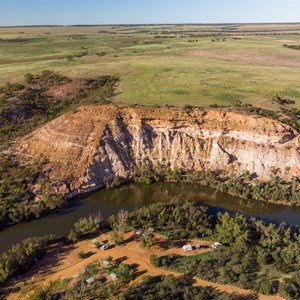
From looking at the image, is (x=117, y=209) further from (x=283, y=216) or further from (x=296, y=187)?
(x=296, y=187)

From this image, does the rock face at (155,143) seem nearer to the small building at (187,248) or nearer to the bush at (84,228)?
the bush at (84,228)

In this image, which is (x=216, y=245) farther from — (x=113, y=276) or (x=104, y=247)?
(x=104, y=247)

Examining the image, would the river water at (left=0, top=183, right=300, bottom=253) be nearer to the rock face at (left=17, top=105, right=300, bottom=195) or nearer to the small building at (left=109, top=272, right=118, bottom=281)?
the rock face at (left=17, top=105, right=300, bottom=195)

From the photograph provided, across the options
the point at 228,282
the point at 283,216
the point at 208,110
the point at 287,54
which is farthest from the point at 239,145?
the point at 287,54

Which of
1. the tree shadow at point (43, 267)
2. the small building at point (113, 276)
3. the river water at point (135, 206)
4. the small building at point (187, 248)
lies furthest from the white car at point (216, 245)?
the tree shadow at point (43, 267)

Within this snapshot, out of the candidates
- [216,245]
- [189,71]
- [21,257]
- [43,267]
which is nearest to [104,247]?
[43,267]
